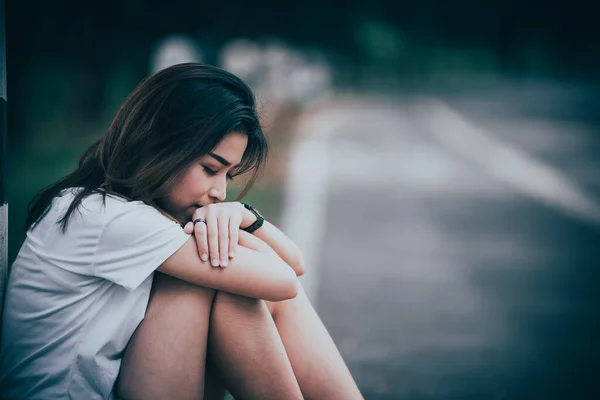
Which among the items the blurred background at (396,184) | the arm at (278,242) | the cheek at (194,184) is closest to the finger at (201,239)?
the cheek at (194,184)

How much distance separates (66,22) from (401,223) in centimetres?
782

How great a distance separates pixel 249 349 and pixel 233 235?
424mm

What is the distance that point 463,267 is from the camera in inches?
246

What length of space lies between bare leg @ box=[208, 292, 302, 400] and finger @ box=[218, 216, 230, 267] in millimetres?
140

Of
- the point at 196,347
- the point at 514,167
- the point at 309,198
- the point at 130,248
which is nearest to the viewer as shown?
the point at 130,248

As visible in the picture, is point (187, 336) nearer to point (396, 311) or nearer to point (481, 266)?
point (396, 311)

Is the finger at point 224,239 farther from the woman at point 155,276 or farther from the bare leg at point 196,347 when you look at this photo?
the bare leg at point 196,347

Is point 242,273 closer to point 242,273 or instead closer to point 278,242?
point 242,273

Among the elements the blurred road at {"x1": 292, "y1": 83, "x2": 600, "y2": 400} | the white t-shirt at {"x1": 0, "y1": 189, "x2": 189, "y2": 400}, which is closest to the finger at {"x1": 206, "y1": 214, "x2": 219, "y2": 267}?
the white t-shirt at {"x1": 0, "y1": 189, "x2": 189, "y2": 400}

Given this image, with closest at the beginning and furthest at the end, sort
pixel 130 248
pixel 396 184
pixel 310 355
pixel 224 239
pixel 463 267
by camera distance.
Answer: pixel 130 248
pixel 224 239
pixel 310 355
pixel 463 267
pixel 396 184

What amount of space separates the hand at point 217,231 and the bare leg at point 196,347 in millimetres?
141

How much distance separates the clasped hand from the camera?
2.33 meters

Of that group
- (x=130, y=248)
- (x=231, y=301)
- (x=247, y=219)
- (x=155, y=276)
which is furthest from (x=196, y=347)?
(x=247, y=219)

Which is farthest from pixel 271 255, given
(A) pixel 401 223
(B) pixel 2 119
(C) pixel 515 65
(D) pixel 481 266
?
(C) pixel 515 65
